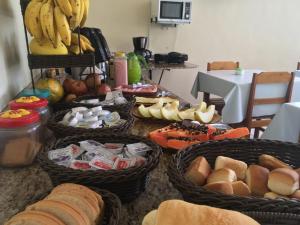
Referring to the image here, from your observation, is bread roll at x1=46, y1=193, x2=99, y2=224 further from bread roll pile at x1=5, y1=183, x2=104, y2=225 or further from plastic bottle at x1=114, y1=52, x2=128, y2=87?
plastic bottle at x1=114, y1=52, x2=128, y2=87

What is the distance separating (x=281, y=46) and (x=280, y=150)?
3306mm

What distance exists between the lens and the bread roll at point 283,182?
0.46 m

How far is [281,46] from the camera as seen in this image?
3.46m

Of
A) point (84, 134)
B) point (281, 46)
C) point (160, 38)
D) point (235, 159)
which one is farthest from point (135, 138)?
point (281, 46)

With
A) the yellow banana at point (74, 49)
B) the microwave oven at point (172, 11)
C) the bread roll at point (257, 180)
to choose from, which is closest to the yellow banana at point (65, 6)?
the yellow banana at point (74, 49)

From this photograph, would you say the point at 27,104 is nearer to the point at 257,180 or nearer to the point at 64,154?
the point at 64,154

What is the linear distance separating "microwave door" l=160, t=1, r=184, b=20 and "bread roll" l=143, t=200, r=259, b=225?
106 inches

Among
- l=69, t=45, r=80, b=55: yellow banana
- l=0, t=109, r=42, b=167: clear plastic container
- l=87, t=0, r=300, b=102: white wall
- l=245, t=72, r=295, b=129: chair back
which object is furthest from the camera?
l=87, t=0, r=300, b=102: white wall

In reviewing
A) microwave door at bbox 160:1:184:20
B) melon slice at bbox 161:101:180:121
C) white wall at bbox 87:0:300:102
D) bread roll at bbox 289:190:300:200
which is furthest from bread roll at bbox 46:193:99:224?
white wall at bbox 87:0:300:102

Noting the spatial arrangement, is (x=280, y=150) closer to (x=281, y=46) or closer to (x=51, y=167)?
(x=51, y=167)

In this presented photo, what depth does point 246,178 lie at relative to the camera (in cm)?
52

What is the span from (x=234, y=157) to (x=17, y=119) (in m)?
0.49

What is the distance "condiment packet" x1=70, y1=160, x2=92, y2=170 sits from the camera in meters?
0.53

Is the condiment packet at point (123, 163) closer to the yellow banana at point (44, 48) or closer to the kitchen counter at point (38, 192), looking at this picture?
the kitchen counter at point (38, 192)
